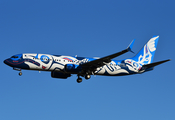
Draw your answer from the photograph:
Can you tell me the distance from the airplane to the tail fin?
1.15 feet

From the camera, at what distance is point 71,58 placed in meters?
53.9

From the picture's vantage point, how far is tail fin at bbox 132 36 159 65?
62.8 meters

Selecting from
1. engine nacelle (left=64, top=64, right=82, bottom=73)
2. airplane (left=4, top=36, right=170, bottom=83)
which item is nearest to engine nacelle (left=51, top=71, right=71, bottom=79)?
airplane (left=4, top=36, right=170, bottom=83)

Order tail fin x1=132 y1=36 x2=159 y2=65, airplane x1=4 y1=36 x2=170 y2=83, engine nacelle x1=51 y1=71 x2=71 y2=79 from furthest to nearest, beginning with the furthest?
tail fin x1=132 y1=36 x2=159 y2=65, engine nacelle x1=51 y1=71 x2=71 y2=79, airplane x1=4 y1=36 x2=170 y2=83

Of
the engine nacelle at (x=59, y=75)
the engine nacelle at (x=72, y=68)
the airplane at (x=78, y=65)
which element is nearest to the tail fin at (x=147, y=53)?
the airplane at (x=78, y=65)

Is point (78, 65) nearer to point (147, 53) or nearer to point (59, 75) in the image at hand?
point (59, 75)

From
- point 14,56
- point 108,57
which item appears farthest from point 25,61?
point 108,57

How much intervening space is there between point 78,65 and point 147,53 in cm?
1945

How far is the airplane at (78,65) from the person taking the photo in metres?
51.0

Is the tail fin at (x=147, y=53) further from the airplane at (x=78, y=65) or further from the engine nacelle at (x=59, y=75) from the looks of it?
the engine nacelle at (x=59, y=75)

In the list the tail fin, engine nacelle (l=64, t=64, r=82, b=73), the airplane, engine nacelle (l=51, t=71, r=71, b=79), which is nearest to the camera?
the airplane

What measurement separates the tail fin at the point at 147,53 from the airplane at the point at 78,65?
1.15ft

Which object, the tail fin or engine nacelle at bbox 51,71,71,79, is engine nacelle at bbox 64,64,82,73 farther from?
the tail fin

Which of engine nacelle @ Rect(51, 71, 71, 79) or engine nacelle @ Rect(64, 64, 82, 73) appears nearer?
engine nacelle @ Rect(64, 64, 82, 73)
